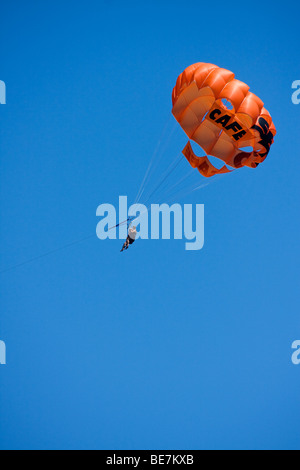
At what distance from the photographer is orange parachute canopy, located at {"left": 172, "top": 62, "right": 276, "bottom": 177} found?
21.7m

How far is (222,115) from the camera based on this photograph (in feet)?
72.7

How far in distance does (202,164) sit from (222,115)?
2871 mm

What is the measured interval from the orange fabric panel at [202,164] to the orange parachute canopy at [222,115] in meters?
0.85

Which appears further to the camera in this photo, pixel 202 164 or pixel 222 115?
pixel 202 164

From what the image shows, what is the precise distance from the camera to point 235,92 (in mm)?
21500

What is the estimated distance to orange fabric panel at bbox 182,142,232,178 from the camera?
79.5 ft

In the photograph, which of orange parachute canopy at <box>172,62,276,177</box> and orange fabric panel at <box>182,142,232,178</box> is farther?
orange fabric panel at <box>182,142,232,178</box>

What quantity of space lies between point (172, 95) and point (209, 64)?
205 cm

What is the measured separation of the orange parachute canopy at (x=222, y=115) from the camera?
2167 cm

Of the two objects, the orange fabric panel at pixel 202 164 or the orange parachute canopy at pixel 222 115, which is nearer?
the orange parachute canopy at pixel 222 115

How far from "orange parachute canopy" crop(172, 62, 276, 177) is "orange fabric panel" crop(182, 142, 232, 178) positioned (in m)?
0.85
